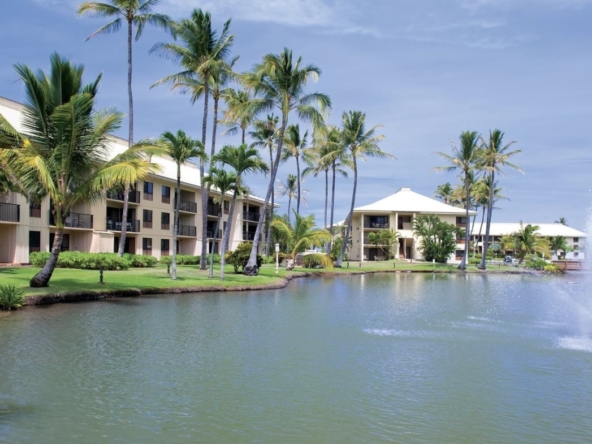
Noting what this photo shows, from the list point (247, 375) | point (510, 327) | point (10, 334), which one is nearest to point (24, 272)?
point (10, 334)

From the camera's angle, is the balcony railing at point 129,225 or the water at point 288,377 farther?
the balcony railing at point 129,225

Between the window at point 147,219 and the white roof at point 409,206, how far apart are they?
1330 inches

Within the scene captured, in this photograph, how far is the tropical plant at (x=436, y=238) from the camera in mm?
66500

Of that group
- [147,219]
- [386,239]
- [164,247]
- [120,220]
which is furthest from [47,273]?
[386,239]

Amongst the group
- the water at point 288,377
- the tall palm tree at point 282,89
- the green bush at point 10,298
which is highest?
the tall palm tree at point 282,89

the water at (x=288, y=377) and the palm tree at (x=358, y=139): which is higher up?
the palm tree at (x=358, y=139)

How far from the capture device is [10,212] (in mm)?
32875

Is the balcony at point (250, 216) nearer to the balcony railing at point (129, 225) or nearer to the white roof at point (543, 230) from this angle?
the balcony railing at point (129, 225)

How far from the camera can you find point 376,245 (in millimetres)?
71375

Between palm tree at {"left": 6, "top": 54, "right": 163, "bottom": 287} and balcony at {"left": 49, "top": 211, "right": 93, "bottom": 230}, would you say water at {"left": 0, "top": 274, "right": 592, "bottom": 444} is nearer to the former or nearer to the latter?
palm tree at {"left": 6, "top": 54, "right": 163, "bottom": 287}

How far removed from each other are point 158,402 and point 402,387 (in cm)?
461

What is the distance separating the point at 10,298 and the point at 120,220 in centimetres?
2786

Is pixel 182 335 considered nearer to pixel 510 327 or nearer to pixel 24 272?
pixel 510 327

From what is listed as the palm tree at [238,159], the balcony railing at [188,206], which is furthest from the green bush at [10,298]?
the balcony railing at [188,206]
